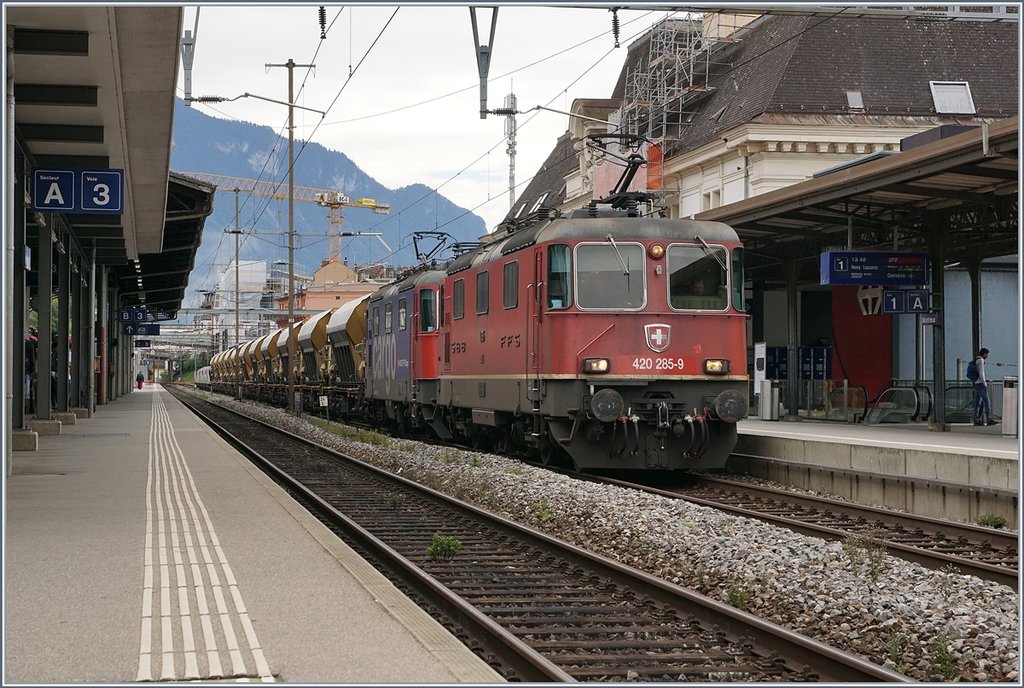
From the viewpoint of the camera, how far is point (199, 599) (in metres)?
7.98

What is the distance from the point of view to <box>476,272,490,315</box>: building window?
18531 mm

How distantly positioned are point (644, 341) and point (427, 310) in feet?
29.2

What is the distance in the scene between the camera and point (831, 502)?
13.6 m

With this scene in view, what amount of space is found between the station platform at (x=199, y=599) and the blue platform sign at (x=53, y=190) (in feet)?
17.0

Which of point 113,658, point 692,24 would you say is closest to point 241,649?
point 113,658

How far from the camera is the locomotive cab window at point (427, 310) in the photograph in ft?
76.7

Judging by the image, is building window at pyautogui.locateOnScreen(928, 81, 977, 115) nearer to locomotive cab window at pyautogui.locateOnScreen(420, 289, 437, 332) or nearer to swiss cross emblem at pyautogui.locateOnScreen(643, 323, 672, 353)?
locomotive cab window at pyautogui.locateOnScreen(420, 289, 437, 332)

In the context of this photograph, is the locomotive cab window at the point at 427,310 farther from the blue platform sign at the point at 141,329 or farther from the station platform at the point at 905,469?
the blue platform sign at the point at 141,329

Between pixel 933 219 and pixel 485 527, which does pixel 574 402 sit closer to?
pixel 485 527

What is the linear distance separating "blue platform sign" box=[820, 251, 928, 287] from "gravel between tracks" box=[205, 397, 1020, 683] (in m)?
9.89

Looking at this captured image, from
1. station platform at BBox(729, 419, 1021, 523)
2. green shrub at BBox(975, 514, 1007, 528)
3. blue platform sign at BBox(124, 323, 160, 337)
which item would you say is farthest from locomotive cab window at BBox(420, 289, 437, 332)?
blue platform sign at BBox(124, 323, 160, 337)

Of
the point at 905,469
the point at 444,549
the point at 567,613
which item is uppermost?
the point at 905,469

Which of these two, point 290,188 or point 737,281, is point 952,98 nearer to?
point 290,188

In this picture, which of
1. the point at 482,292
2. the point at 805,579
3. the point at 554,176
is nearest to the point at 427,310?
the point at 482,292
